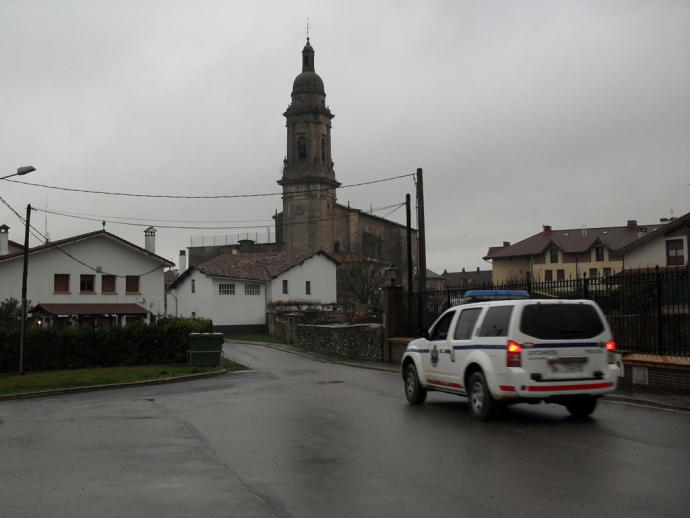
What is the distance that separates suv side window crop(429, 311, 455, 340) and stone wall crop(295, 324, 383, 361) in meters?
14.3

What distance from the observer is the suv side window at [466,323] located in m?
11.6

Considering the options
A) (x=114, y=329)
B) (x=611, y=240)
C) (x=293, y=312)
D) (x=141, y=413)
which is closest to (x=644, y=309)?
(x=141, y=413)

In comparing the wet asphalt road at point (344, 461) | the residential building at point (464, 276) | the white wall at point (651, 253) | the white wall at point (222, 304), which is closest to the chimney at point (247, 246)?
the white wall at point (222, 304)

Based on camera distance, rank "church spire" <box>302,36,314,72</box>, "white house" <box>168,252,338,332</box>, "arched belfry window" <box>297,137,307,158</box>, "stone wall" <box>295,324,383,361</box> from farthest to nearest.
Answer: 1. "church spire" <box>302,36,314,72</box>
2. "arched belfry window" <box>297,137,307,158</box>
3. "white house" <box>168,252,338,332</box>
4. "stone wall" <box>295,324,383,361</box>

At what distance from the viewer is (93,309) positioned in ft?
156

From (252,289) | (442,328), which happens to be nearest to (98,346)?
(442,328)

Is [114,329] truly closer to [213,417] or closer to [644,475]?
[213,417]

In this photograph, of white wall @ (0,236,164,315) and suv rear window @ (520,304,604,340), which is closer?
suv rear window @ (520,304,604,340)

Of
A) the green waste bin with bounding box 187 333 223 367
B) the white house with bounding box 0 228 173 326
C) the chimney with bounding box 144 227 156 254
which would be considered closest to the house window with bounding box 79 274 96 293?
the white house with bounding box 0 228 173 326

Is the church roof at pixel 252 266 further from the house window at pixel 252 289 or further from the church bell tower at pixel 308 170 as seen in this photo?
the church bell tower at pixel 308 170

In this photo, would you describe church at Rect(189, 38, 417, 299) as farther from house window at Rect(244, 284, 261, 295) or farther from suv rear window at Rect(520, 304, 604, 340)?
suv rear window at Rect(520, 304, 604, 340)

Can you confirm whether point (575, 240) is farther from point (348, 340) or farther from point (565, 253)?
point (348, 340)

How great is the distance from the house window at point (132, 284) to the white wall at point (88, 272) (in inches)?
8.2

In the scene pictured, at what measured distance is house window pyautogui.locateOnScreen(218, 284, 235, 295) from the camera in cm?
5916
